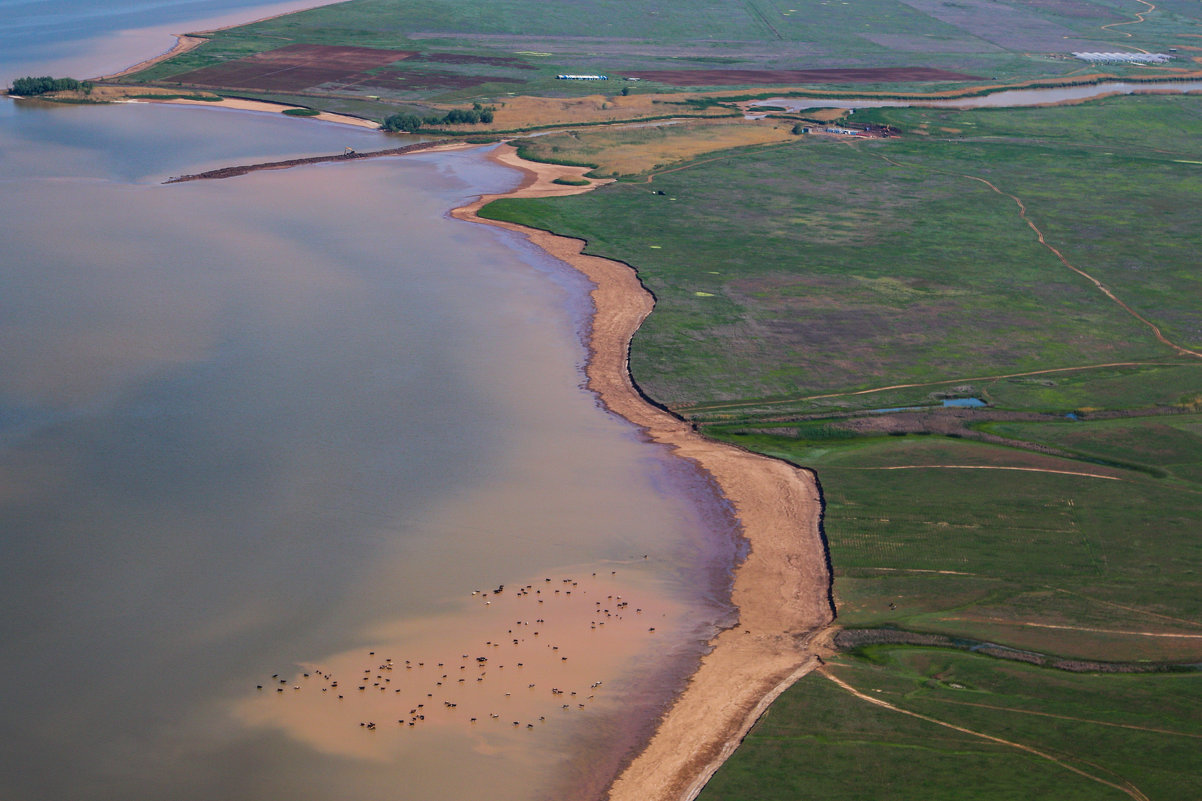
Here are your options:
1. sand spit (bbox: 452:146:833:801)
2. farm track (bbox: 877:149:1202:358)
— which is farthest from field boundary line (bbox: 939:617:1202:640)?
farm track (bbox: 877:149:1202:358)

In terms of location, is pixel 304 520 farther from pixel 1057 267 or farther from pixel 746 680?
pixel 1057 267

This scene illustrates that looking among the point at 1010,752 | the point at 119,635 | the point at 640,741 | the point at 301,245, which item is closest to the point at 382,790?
the point at 640,741

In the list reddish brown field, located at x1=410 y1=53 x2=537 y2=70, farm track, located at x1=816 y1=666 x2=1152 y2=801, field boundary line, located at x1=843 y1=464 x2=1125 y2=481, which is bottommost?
farm track, located at x1=816 y1=666 x2=1152 y2=801

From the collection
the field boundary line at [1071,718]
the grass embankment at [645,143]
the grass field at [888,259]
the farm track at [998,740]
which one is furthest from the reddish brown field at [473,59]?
the field boundary line at [1071,718]

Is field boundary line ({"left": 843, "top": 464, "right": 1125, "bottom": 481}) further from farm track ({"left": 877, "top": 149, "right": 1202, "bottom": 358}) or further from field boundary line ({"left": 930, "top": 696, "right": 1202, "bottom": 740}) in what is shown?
farm track ({"left": 877, "top": 149, "right": 1202, "bottom": 358})

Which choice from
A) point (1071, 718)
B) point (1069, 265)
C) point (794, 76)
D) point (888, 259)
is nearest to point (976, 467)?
point (1071, 718)
